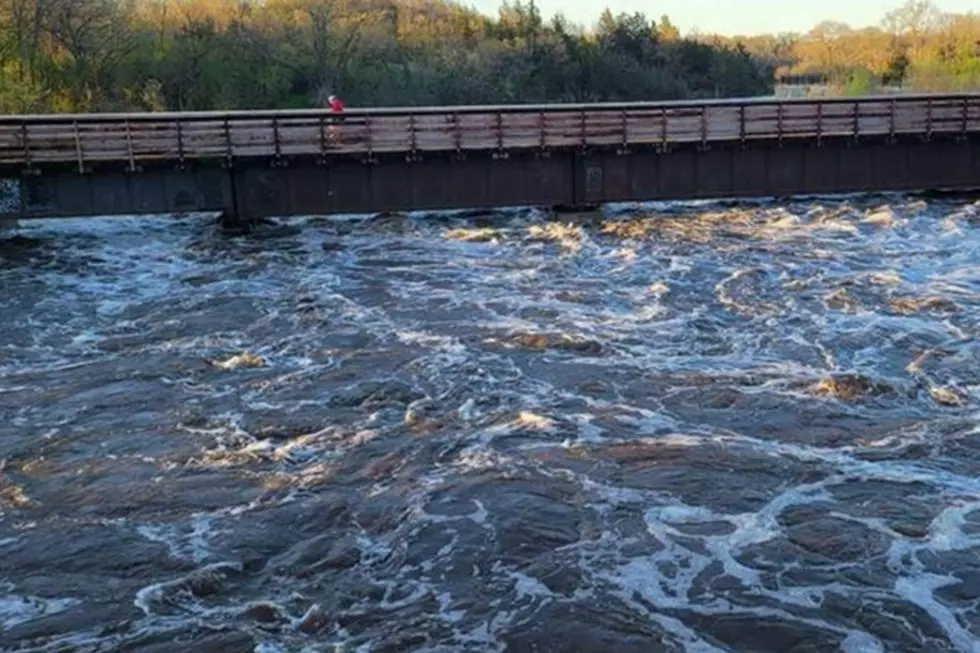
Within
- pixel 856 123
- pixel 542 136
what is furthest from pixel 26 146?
pixel 856 123

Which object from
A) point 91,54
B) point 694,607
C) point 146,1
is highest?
point 146,1

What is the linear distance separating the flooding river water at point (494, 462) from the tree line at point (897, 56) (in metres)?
85.5

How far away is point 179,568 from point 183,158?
73.7 feet

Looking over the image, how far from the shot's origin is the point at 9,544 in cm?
1226

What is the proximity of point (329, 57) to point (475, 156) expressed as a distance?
48.7 metres

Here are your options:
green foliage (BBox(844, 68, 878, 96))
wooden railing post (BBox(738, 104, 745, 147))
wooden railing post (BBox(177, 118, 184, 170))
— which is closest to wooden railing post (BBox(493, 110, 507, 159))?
wooden railing post (BBox(738, 104, 745, 147))

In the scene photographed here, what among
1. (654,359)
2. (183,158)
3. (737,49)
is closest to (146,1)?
(737,49)

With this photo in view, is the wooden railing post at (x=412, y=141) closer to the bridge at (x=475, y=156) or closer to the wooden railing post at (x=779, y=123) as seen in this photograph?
the bridge at (x=475, y=156)

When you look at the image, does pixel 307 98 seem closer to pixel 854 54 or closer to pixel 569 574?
pixel 569 574

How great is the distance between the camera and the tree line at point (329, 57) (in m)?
60.7

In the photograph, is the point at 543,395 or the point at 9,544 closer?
the point at 9,544

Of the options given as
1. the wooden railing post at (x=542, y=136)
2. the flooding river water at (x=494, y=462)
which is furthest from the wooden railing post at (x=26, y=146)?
the wooden railing post at (x=542, y=136)

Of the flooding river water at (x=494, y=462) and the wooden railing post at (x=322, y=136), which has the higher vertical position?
the wooden railing post at (x=322, y=136)

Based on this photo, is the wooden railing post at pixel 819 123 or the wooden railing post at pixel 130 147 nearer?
the wooden railing post at pixel 130 147
